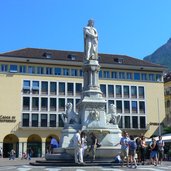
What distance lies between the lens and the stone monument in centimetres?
2912

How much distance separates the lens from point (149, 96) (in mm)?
79938

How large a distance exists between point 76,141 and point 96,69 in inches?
437

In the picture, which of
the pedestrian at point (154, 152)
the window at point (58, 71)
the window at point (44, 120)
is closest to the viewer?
the pedestrian at point (154, 152)

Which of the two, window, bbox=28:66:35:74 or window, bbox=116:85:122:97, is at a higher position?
window, bbox=28:66:35:74

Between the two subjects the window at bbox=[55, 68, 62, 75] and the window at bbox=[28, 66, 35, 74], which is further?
the window at bbox=[55, 68, 62, 75]

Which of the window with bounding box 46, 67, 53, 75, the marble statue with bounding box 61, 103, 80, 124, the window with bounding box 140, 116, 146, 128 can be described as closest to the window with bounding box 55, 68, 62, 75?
the window with bounding box 46, 67, 53, 75

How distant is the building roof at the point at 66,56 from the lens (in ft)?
238

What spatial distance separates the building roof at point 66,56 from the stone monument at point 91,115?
4049 cm

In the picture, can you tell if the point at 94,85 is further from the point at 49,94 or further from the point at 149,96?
the point at 149,96

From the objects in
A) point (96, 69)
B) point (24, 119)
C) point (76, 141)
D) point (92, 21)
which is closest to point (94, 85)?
point (96, 69)

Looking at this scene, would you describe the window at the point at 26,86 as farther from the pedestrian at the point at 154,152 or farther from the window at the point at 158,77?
the pedestrian at the point at 154,152

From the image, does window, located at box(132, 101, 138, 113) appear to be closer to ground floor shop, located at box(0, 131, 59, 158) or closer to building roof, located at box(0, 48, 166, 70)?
building roof, located at box(0, 48, 166, 70)

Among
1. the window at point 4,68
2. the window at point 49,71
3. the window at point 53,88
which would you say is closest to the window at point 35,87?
the window at point 53,88

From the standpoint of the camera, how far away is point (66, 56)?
7719 centimetres
